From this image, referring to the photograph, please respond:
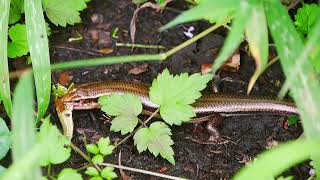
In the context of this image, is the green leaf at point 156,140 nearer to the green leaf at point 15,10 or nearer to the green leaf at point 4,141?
the green leaf at point 4,141

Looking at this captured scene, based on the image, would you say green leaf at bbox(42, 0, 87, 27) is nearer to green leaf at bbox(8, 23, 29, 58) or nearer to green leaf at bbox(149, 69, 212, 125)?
green leaf at bbox(8, 23, 29, 58)

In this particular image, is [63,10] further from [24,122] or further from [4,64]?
[24,122]

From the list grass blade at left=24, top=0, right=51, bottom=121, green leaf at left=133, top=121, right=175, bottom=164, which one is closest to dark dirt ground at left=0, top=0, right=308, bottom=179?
green leaf at left=133, top=121, right=175, bottom=164

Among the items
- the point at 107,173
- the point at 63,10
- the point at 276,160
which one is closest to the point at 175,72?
the point at 63,10

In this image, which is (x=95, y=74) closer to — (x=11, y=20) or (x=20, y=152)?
(x=11, y=20)

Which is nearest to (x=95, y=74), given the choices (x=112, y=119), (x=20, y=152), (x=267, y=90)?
(x=112, y=119)

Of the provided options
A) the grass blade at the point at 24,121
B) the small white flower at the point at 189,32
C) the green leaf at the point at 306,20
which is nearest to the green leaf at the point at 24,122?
the grass blade at the point at 24,121
